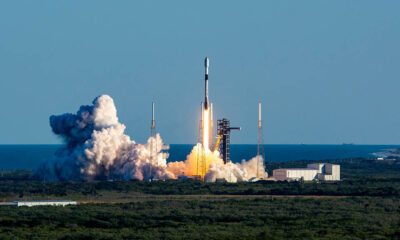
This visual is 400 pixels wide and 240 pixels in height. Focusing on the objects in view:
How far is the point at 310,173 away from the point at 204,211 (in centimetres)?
4081

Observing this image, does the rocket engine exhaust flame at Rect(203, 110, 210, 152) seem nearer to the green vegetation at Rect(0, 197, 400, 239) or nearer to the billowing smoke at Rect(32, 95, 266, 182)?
the billowing smoke at Rect(32, 95, 266, 182)

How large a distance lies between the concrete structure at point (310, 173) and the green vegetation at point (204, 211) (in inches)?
284

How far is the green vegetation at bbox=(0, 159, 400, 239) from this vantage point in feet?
180

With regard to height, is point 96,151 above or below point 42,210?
above

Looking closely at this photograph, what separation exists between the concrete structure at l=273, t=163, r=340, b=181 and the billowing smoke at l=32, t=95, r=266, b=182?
2636 millimetres

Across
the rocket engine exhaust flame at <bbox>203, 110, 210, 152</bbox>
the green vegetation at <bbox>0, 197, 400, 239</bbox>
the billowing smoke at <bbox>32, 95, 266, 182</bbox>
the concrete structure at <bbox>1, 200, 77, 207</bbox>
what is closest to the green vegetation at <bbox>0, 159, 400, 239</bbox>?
the green vegetation at <bbox>0, 197, 400, 239</bbox>

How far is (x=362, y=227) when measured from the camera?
57.9m

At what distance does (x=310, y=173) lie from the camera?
106 meters

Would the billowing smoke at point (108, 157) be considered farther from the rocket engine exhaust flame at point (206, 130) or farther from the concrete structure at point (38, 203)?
the concrete structure at point (38, 203)

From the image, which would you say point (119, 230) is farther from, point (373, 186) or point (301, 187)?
point (373, 186)

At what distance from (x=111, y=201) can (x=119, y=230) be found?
20195mm

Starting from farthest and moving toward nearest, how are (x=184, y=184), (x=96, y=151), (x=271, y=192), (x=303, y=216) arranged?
1. (x=96, y=151)
2. (x=184, y=184)
3. (x=271, y=192)
4. (x=303, y=216)

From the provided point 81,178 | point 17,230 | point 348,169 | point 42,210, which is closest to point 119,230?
point 17,230

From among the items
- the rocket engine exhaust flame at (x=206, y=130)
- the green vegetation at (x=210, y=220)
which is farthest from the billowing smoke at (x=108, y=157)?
the green vegetation at (x=210, y=220)
